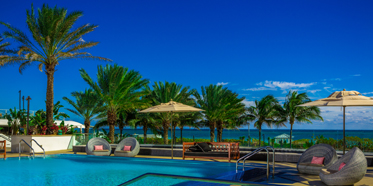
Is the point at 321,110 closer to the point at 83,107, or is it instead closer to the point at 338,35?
the point at 338,35

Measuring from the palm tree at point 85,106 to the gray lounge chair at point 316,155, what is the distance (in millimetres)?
22591

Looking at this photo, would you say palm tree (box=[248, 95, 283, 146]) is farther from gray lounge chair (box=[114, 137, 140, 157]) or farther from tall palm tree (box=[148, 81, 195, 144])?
gray lounge chair (box=[114, 137, 140, 157])

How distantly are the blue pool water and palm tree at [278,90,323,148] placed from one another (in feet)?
50.1

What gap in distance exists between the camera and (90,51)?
20703mm

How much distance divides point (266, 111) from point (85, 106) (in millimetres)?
15961

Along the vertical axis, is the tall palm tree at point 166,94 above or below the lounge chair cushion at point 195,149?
above

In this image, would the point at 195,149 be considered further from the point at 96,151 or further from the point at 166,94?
the point at 166,94

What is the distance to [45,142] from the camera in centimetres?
1764

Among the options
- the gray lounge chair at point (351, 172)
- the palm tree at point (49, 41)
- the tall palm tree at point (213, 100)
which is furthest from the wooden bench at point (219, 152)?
the tall palm tree at point (213, 100)

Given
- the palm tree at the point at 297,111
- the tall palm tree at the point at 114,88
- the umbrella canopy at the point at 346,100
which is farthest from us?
the palm tree at the point at 297,111

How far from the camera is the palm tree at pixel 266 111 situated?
25.7 metres

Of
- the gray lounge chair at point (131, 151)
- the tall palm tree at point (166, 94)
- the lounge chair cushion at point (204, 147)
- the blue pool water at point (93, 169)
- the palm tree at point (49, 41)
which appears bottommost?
the blue pool water at point (93, 169)

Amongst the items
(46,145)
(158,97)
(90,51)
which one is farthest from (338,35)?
(46,145)

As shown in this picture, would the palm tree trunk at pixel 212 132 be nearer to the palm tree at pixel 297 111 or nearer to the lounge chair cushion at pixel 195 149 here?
the palm tree at pixel 297 111
